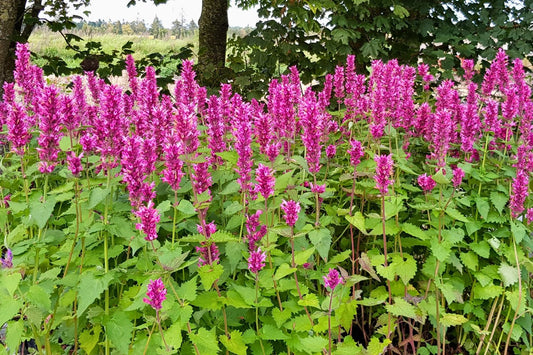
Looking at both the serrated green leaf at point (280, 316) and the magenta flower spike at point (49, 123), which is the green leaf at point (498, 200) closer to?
the serrated green leaf at point (280, 316)

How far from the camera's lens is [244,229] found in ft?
8.46

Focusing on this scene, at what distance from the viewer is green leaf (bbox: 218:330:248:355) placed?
2041 millimetres

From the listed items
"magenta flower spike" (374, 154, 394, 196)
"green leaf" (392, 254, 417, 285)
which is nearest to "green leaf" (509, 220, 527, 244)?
"green leaf" (392, 254, 417, 285)

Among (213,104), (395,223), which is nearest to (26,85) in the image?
(213,104)

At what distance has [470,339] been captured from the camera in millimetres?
2986

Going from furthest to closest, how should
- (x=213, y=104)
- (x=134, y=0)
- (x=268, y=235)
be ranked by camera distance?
(x=134, y=0), (x=213, y=104), (x=268, y=235)

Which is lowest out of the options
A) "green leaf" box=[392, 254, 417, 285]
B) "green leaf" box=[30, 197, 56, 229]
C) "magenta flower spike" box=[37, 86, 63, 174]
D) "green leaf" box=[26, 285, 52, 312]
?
"green leaf" box=[26, 285, 52, 312]

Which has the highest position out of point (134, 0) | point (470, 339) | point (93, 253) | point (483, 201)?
point (134, 0)

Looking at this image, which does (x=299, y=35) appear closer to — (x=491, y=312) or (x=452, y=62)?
(x=452, y=62)

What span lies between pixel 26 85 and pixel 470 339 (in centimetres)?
315

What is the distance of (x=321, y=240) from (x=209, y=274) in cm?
57

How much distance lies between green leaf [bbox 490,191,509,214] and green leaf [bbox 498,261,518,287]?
32cm

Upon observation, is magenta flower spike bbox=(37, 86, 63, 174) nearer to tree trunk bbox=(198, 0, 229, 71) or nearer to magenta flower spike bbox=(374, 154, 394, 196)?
magenta flower spike bbox=(374, 154, 394, 196)

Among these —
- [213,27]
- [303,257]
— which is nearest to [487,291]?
[303,257]
